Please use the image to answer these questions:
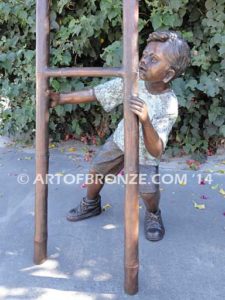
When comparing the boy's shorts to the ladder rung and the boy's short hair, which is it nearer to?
the boy's short hair

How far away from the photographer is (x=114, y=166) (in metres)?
2.62

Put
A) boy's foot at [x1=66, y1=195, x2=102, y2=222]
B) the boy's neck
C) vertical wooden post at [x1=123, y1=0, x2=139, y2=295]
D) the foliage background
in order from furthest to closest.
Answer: the foliage background, boy's foot at [x1=66, y1=195, x2=102, y2=222], the boy's neck, vertical wooden post at [x1=123, y1=0, x2=139, y2=295]

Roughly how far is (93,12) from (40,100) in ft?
6.01

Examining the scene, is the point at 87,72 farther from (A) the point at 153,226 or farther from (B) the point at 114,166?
(A) the point at 153,226

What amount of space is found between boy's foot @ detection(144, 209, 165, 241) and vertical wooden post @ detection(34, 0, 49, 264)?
0.63 meters

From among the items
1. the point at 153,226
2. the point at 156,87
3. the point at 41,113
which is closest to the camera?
the point at 41,113

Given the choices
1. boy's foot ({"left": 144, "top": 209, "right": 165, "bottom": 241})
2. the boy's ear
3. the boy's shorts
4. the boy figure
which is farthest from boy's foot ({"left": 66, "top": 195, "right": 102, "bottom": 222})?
the boy's ear

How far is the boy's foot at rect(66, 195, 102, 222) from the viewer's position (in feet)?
8.88

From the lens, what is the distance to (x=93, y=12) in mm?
3619

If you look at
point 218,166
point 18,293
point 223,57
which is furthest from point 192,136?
point 18,293

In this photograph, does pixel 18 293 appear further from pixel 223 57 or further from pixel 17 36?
pixel 17 36

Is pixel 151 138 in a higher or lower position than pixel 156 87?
lower

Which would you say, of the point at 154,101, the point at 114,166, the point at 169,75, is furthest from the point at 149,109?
the point at 114,166

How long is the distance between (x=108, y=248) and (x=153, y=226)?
30cm
